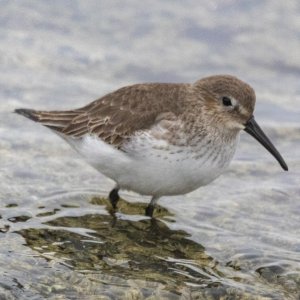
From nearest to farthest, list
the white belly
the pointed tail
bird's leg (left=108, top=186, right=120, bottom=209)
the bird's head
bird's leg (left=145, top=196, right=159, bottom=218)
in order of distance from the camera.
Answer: the white belly → the bird's head → bird's leg (left=145, top=196, right=159, bottom=218) → bird's leg (left=108, top=186, right=120, bottom=209) → the pointed tail

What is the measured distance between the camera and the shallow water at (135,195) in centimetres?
688

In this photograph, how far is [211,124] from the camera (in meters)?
8.03

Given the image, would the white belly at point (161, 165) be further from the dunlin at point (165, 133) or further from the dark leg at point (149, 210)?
the dark leg at point (149, 210)

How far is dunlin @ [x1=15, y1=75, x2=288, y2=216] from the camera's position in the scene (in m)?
7.68

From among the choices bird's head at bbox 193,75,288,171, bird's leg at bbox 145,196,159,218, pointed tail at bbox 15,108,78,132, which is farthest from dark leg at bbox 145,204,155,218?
pointed tail at bbox 15,108,78,132

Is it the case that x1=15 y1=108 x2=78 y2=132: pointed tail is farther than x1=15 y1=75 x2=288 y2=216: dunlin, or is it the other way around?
x1=15 y1=108 x2=78 y2=132: pointed tail

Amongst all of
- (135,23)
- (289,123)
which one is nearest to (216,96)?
(289,123)

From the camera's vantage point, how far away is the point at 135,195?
9133 millimetres

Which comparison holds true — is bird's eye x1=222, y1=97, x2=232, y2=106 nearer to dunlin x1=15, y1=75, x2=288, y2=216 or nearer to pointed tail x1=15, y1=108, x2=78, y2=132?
dunlin x1=15, y1=75, x2=288, y2=216

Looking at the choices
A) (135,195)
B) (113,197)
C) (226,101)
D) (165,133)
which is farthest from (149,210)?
(226,101)

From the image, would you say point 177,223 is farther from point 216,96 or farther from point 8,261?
point 8,261

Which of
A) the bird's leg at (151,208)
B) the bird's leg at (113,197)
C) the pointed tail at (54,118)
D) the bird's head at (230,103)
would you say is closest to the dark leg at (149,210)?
the bird's leg at (151,208)

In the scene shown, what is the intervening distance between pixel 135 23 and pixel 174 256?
25.0 ft

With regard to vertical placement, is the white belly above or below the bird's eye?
below
